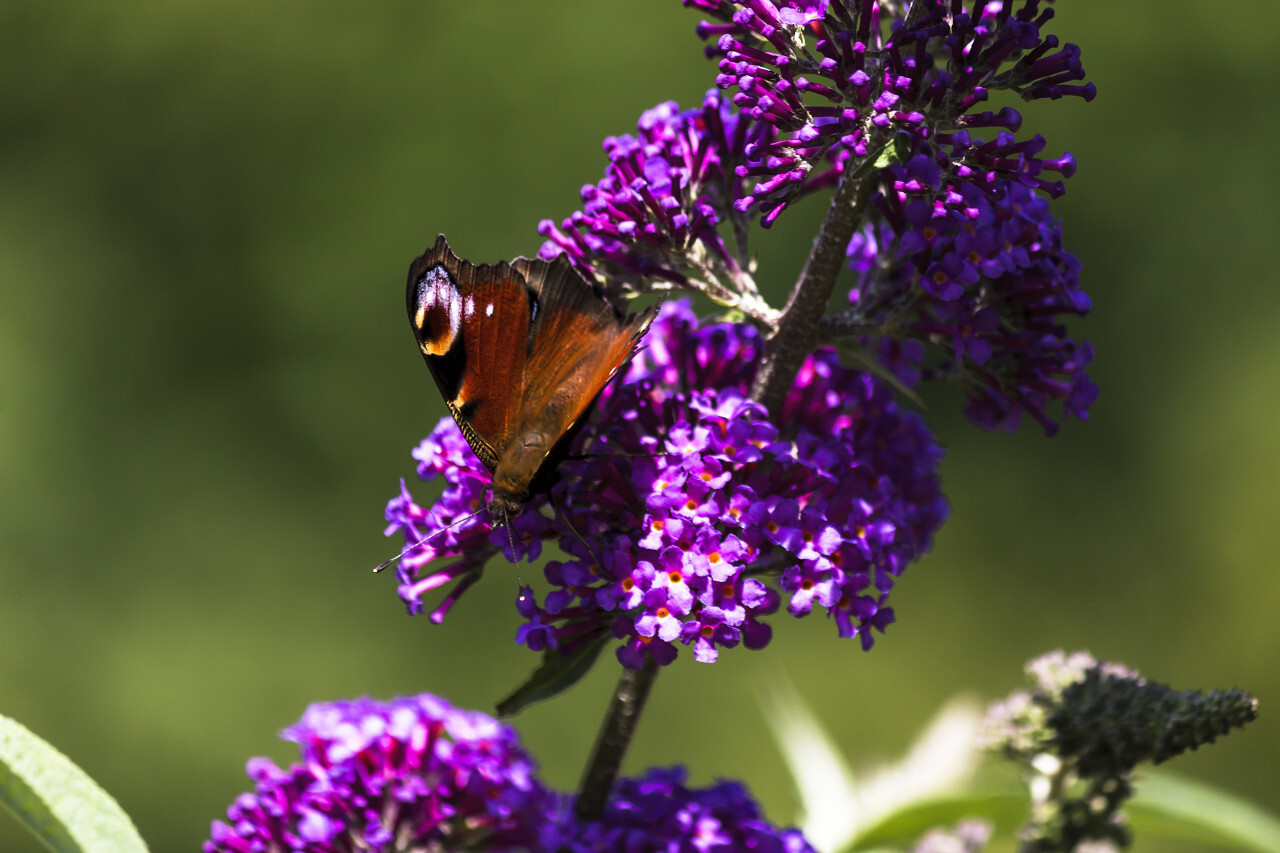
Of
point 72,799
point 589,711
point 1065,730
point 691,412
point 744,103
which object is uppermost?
point 589,711

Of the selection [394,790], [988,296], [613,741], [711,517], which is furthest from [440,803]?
[988,296]

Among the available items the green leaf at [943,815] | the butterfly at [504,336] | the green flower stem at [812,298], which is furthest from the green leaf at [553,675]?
the green leaf at [943,815]

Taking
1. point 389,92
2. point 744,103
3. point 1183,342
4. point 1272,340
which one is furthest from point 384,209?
point 744,103

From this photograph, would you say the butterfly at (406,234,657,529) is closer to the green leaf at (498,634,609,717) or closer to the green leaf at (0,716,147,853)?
the green leaf at (498,634,609,717)

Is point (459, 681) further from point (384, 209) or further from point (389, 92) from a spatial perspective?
point (389, 92)

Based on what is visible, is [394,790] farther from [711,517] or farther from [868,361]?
[868,361]

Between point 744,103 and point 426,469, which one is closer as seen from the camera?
point 744,103
